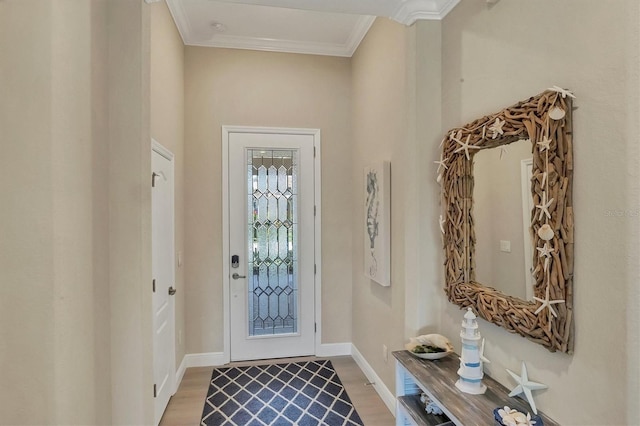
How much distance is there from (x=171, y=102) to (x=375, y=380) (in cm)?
285

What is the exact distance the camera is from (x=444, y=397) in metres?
1.51

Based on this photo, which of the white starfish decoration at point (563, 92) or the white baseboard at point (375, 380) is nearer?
the white starfish decoration at point (563, 92)

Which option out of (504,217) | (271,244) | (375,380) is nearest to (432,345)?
(504,217)

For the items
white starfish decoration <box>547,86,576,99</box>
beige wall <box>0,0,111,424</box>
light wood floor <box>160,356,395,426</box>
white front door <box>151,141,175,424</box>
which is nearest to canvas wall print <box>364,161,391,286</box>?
light wood floor <box>160,356,395,426</box>

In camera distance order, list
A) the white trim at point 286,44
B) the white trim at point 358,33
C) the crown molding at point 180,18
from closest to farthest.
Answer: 1. the crown molding at point 180,18
2. the white trim at point 358,33
3. the white trim at point 286,44

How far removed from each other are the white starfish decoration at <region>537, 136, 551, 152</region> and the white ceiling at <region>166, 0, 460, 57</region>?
67.4 inches

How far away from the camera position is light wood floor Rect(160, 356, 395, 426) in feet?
8.25

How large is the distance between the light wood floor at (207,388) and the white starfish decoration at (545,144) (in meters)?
2.12

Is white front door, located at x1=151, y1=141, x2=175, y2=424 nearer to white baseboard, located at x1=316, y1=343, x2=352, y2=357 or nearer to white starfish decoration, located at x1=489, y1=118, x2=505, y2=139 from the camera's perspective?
white baseboard, located at x1=316, y1=343, x2=352, y2=357

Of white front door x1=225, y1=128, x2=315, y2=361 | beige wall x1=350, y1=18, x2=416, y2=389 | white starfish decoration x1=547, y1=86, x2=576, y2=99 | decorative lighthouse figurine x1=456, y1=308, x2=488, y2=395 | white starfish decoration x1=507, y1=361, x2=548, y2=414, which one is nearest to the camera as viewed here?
white starfish decoration x1=547, y1=86, x2=576, y2=99

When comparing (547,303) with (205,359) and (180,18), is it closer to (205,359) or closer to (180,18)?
(205,359)

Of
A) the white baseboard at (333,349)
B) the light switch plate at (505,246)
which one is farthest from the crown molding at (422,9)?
the white baseboard at (333,349)

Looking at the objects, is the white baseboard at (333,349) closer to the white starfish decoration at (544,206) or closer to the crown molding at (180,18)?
the white starfish decoration at (544,206)

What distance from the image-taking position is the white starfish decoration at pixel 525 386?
4.34 feet
